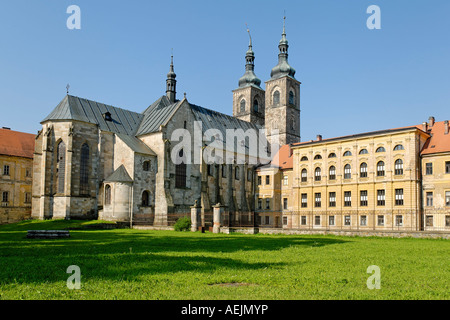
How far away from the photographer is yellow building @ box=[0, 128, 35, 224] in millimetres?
51344

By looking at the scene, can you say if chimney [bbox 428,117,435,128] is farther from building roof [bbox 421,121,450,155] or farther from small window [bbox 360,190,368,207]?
small window [bbox 360,190,368,207]

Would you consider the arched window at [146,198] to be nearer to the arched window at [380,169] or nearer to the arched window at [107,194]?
the arched window at [107,194]

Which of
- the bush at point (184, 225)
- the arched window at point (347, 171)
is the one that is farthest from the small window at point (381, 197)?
the bush at point (184, 225)

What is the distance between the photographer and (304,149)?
1953 inches

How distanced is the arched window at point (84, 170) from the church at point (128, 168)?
104 millimetres

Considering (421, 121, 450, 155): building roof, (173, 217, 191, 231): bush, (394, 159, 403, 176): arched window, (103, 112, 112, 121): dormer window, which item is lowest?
(173, 217, 191, 231): bush

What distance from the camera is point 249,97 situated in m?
75.5

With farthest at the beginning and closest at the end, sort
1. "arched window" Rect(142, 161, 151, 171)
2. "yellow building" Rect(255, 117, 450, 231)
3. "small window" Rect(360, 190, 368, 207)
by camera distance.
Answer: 1. "arched window" Rect(142, 161, 151, 171)
2. "small window" Rect(360, 190, 368, 207)
3. "yellow building" Rect(255, 117, 450, 231)

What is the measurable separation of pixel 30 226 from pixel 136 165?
1234 cm

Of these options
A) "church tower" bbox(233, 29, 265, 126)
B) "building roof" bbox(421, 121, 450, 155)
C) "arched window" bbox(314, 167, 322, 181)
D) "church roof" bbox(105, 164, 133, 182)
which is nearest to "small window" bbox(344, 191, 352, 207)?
"arched window" bbox(314, 167, 322, 181)

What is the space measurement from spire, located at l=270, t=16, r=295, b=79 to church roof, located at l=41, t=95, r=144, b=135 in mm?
29062

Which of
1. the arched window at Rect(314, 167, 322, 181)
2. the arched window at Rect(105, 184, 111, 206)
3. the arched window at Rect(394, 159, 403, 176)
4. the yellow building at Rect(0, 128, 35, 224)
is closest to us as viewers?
the arched window at Rect(394, 159, 403, 176)
